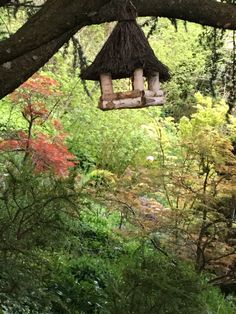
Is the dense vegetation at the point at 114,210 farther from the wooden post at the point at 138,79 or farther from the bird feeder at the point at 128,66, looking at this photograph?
the wooden post at the point at 138,79

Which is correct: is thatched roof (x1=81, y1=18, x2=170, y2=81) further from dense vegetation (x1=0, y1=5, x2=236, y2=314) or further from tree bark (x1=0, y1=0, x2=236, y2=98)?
dense vegetation (x1=0, y1=5, x2=236, y2=314)

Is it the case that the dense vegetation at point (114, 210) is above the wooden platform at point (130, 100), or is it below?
below

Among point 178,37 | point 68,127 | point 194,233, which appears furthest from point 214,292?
point 178,37

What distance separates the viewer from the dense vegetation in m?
3.19

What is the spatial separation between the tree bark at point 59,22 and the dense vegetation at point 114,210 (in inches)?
20.4

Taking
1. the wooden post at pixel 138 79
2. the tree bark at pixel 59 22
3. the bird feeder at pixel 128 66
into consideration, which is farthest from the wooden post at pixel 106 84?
the tree bark at pixel 59 22

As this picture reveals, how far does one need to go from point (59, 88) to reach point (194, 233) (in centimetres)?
535

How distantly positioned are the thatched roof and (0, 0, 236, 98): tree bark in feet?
0.52

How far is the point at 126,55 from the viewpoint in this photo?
2867 millimetres

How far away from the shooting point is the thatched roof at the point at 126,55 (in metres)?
2.83

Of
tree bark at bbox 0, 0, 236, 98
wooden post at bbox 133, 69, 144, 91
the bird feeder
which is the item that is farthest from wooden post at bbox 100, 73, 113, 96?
tree bark at bbox 0, 0, 236, 98

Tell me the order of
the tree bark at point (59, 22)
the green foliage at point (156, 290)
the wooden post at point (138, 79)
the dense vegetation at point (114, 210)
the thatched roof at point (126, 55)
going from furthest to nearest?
the dense vegetation at point (114, 210), the green foliage at point (156, 290), the wooden post at point (138, 79), the thatched roof at point (126, 55), the tree bark at point (59, 22)

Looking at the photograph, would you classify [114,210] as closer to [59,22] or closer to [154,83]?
[154,83]

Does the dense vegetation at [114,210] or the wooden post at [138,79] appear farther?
the dense vegetation at [114,210]
